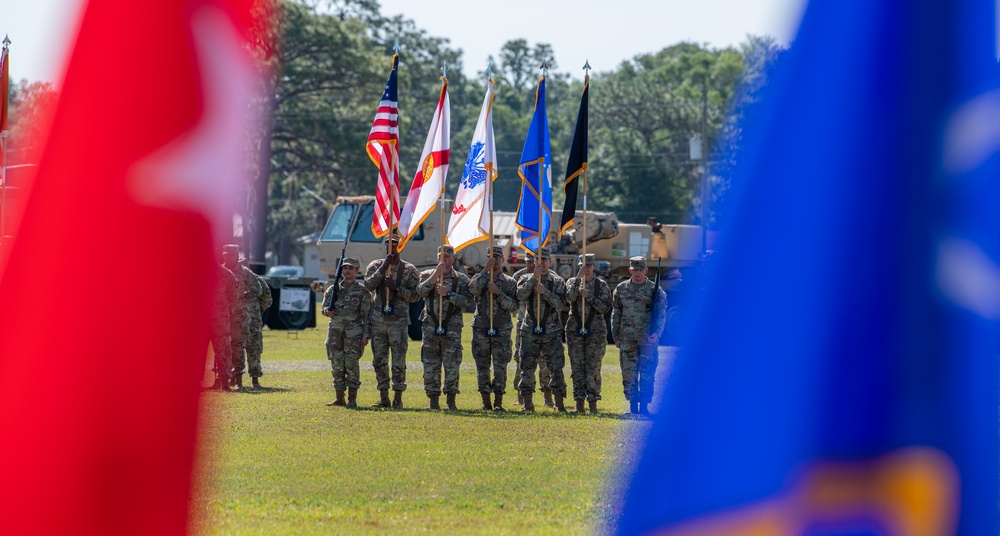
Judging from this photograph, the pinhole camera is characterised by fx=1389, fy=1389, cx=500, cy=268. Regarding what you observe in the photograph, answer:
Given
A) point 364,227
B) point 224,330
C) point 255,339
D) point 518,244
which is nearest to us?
point 224,330

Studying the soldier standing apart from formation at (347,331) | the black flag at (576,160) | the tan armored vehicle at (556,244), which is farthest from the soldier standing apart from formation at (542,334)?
the tan armored vehicle at (556,244)

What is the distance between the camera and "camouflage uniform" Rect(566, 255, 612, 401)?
1538 centimetres

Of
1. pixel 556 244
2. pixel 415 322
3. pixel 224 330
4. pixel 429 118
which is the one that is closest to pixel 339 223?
pixel 415 322

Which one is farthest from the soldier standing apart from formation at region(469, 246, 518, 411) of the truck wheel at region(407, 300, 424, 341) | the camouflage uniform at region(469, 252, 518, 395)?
the truck wheel at region(407, 300, 424, 341)

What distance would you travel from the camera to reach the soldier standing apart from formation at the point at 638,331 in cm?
1519

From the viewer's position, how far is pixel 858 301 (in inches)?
106

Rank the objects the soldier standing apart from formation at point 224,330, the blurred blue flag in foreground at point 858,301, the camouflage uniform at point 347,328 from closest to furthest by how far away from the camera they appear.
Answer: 1. the blurred blue flag in foreground at point 858,301
2. the camouflage uniform at point 347,328
3. the soldier standing apart from formation at point 224,330

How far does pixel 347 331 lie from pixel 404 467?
18.2 feet

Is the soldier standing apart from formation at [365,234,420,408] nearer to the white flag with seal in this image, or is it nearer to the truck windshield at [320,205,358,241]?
the white flag with seal

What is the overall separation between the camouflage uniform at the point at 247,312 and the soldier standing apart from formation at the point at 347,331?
201 centimetres

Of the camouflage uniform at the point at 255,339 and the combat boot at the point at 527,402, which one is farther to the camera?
the camouflage uniform at the point at 255,339

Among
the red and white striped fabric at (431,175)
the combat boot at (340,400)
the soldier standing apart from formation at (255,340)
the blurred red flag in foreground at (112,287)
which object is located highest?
the red and white striped fabric at (431,175)

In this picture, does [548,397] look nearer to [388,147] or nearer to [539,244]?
[539,244]

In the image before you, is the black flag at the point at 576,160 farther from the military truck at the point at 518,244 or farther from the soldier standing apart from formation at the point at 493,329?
the military truck at the point at 518,244
